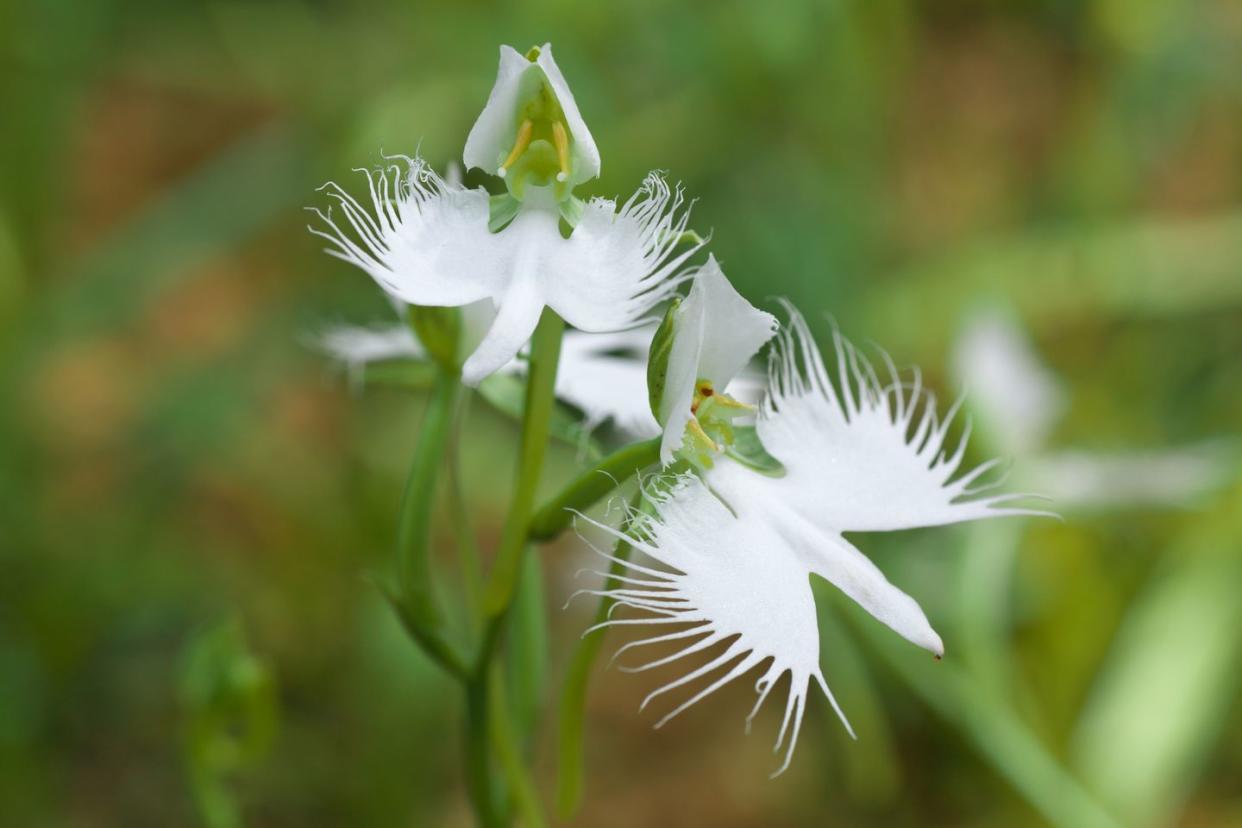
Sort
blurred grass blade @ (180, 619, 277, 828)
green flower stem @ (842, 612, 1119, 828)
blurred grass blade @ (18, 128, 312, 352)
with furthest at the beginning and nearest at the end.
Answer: blurred grass blade @ (18, 128, 312, 352), green flower stem @ (842, 612, 1119, 828), blurred grass blade @ (180, 619, 277, 828)

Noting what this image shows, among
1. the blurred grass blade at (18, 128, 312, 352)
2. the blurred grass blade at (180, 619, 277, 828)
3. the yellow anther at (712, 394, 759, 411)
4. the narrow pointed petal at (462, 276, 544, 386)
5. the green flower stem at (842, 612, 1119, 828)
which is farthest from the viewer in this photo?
the blurred grass blade at (18, 128, 312, 352)

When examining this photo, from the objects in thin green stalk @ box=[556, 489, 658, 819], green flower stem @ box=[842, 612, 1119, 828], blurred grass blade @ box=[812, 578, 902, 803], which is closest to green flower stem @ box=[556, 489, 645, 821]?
thin green stalk @ box=[556, 489, 658, 819]

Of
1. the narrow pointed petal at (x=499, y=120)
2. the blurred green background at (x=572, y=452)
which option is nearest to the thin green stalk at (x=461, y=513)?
the narrow pointed petal at (x=499, y=120)

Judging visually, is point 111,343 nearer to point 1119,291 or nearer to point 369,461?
point 369,461

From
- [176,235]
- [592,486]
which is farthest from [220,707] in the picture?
[176,235]

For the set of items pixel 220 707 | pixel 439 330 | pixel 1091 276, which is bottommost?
pixel 220 707

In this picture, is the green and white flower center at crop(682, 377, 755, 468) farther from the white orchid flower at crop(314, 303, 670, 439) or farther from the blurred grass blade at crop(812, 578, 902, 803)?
the blurred grass blade at crop(812, 578, 902, 803)

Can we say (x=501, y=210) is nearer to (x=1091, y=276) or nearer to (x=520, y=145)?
(x=520, y=145)

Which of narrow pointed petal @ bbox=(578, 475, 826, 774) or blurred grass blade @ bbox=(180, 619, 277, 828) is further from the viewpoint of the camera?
blurred grass blade @ bbox=(180, 619, 277, 828)
